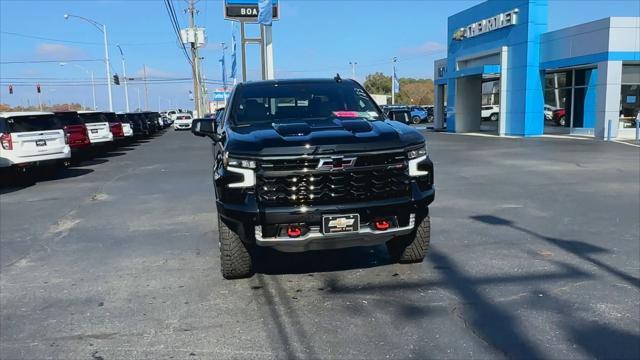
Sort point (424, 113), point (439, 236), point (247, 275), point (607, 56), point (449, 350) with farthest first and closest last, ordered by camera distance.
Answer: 1. point (424, 113)
2. point (607, 56)
3. point (439, 236)
4. point (247, 275)
5. point (449, 350)

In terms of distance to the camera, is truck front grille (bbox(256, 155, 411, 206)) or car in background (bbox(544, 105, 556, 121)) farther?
car in background (bbox(544, 105, 556, 121))

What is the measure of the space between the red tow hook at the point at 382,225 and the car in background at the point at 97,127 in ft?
63.1

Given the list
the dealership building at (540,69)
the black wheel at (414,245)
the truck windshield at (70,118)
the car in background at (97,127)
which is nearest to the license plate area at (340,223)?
the black wheel at (414,245)

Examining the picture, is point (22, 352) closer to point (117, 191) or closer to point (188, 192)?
point (188, 192)

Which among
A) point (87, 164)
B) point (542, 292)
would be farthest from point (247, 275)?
point (87, 164)

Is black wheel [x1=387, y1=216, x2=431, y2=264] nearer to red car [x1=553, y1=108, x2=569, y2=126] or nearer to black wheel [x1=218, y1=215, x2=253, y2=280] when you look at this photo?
black wheel [x1=218, y1=215, x2=253, y2=280]

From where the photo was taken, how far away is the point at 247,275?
5.49 meters

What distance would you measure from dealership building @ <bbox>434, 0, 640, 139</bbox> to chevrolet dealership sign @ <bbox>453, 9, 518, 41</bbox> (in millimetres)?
48

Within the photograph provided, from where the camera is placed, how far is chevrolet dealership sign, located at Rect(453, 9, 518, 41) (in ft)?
91.6

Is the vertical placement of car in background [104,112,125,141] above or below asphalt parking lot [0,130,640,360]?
above

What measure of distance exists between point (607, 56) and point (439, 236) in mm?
21032

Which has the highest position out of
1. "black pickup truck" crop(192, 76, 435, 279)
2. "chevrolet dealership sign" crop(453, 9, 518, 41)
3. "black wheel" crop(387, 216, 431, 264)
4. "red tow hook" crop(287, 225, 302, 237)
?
"chevrolet dealership sign" crop(453, 9, 518, 41)

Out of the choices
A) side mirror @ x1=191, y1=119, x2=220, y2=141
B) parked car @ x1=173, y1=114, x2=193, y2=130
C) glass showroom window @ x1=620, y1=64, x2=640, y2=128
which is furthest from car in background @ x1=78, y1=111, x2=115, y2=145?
parked car @ x1=173, y1=114, x2=193, y2=130

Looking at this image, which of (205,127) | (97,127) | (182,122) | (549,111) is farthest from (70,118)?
(182,122)
